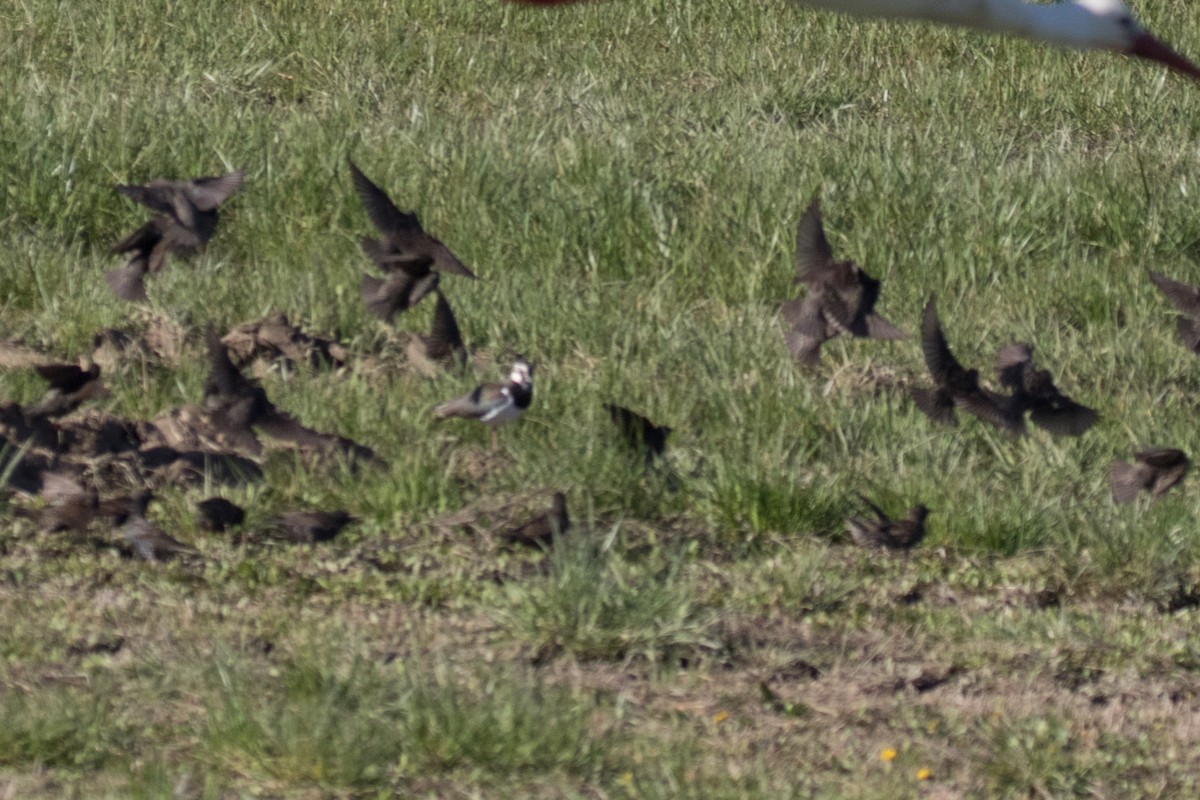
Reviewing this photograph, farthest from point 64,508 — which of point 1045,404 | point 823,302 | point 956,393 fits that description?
point 1045,404

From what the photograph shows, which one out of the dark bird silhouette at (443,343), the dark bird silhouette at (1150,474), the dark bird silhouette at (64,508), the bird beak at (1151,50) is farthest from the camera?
the dark bird silhouette at (443,343)

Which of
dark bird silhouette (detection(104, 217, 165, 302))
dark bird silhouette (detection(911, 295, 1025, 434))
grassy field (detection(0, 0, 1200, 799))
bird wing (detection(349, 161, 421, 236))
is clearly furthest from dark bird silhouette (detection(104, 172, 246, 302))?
dark bird silhouette (detection(911, 295, 1025, 434))

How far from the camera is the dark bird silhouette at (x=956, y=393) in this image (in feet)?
13.3

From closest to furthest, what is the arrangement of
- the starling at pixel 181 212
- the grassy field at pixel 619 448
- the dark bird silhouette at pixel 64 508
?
the grassy field at pixel 619 448, the dark bird silhouette at pixel 64 508, the starling at pixel 181 212

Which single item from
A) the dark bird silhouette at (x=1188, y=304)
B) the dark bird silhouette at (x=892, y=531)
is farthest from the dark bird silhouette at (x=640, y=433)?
the dark bird silhouette at (x=1188, y=304)

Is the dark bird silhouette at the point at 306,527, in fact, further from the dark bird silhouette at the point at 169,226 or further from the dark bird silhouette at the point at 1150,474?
the dark bird silhouette at the point at 1150,474

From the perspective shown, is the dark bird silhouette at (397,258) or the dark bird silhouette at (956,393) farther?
the dark bird silhouette at (397,258)

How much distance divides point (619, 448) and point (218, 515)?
86 centimetres

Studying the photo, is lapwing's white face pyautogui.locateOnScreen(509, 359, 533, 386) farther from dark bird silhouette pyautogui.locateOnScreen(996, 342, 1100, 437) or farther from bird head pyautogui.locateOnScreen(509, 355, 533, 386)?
dark bird silhouette pyautogui.locateOnScreen(996, 342, 1100, 437)

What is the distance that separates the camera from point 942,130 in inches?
257

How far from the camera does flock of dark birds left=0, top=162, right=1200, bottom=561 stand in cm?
385

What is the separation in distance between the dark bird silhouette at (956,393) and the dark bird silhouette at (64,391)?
1.76 m

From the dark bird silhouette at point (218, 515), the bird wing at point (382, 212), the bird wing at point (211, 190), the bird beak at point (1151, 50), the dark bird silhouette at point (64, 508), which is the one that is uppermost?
the bird beak at point (1151, 50)

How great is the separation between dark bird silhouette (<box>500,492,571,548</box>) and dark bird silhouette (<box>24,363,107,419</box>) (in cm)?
96
